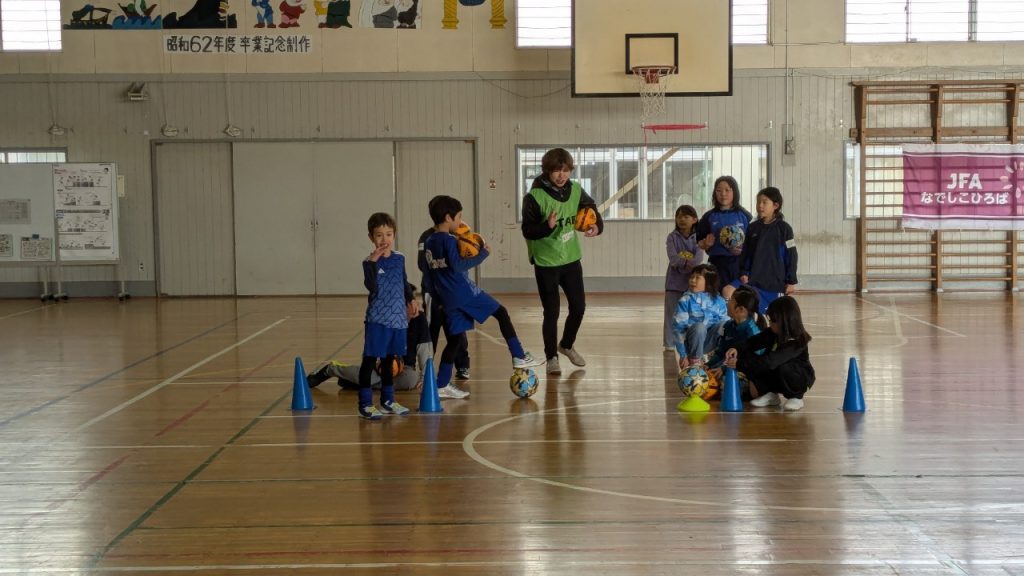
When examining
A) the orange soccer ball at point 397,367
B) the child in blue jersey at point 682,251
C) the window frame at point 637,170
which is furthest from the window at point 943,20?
the orange soccer ball at point 397,367

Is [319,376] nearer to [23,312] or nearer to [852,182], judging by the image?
[23,312]

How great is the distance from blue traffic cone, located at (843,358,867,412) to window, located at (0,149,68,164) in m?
14.1

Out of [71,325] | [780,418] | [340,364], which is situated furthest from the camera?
[71,325]

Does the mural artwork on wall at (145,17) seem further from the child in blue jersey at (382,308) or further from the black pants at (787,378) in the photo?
the black pants at (787,378)

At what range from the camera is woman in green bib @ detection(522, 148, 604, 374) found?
8359 millimetres

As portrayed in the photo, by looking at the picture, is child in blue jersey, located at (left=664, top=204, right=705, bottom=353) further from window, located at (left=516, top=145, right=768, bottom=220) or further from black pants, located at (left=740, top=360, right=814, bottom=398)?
window, located at (left=516, top=145, right=768, bottom=220)

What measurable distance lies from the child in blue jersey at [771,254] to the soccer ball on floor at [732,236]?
40 centimetres

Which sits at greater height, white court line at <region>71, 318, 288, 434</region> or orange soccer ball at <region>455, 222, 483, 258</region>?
orange soccer ball at <region>455, 222, 483, 258</region>

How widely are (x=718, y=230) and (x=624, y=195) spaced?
8399 mm

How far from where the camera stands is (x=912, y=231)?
56.9 feet

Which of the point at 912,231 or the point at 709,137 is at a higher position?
the point at 709,137

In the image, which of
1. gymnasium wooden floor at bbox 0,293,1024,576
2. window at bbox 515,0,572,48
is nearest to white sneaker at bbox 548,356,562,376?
gymnasium wooden floor at bbox 0,293,1024,576

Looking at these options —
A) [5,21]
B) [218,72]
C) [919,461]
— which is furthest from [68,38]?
[919,461]

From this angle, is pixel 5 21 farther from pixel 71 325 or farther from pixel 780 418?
pixel 780 418
